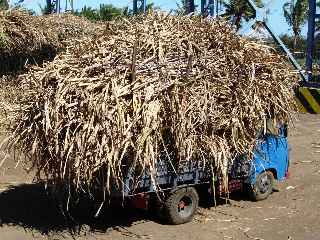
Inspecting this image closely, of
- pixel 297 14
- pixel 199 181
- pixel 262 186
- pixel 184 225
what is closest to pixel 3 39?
pixel 262 186

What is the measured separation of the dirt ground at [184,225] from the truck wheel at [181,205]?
109mm

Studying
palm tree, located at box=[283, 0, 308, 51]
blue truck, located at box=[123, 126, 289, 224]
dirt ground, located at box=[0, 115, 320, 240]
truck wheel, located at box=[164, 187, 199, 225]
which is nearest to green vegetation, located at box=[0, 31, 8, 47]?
dirt ground, located at box=[0, 115, 320, 240]

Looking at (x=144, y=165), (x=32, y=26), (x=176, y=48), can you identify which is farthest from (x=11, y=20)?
(x=144, y=165)

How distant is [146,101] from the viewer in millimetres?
7039

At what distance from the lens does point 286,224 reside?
8086 millimetres

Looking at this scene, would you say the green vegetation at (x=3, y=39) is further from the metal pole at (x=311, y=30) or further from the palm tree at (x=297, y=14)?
the palm tree at (x=297, y=14)

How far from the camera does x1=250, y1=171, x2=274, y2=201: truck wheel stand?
29.6ft

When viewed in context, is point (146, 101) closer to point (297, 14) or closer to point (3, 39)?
point (3, 39)

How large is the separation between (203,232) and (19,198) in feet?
10.4

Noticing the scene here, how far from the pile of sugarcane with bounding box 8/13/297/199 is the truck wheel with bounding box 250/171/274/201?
102 cm

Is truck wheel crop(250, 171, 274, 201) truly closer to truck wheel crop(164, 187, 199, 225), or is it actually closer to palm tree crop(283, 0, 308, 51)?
truck wheel crop(164, 187, 199, 225)

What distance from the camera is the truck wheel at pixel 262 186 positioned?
29.6 feet

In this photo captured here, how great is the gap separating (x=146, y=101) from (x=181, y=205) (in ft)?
5.60

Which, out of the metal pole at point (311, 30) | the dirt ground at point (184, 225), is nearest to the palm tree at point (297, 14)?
the metal pole at point (311, 30)
